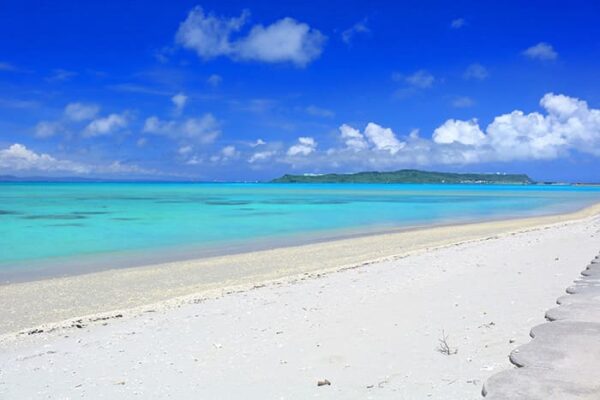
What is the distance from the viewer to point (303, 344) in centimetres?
691

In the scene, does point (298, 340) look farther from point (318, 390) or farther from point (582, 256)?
point (582, 256)

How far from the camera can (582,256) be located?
45.4ft

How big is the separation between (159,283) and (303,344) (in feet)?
23.7

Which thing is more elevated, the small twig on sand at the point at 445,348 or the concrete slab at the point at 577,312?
the concrete slab at the point at 577,312

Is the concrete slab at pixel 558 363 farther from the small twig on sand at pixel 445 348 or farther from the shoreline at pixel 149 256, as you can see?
the shoreline at pixel 149 256

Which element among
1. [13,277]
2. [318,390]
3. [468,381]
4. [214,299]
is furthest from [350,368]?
[13,277]

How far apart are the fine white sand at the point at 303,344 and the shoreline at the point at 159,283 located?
937 millimetres

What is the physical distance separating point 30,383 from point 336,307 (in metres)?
4.52

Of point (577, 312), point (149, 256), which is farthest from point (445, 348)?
point (149, 256)

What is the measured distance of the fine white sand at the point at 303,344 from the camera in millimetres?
5551

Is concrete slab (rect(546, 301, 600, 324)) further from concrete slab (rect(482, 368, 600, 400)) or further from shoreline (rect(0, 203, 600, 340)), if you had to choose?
shoreline (rect(0, 203, 600, 340))

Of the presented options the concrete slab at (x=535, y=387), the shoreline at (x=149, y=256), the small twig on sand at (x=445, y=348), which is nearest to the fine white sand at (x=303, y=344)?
the small twig on sand at (x=445, y=348)

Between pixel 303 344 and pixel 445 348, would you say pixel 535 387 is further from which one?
pixel 303 344

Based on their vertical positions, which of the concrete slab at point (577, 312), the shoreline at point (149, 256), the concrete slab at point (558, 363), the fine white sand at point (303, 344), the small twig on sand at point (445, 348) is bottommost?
the shoreline at point (149, 256)
